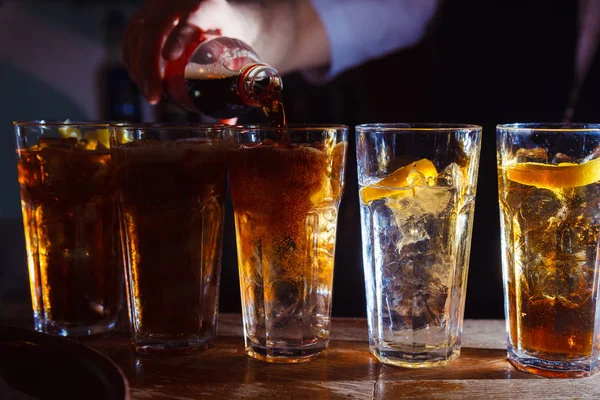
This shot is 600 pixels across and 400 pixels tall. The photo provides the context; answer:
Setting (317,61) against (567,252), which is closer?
(567,252)

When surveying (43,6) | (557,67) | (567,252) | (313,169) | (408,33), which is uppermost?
(43,6)

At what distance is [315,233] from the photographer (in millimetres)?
1028

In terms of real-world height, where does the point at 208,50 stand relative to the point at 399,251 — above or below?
above

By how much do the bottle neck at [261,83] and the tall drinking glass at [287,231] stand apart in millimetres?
112

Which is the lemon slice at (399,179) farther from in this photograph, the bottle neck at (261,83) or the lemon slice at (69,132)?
the lemon slice at (69,132)

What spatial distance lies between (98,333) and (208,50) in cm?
56

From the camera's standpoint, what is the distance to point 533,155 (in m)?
0.96

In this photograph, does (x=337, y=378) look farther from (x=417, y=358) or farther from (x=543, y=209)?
(x=543, y=209)

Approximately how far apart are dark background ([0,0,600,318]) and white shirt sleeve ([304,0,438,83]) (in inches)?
1.1

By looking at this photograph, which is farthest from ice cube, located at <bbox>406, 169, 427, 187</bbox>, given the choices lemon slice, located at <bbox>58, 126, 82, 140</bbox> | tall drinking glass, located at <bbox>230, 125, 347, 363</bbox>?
lemon slice, located at <bbox>58, 126, 82, 140</bbox>

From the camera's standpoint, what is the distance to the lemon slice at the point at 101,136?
1.14 meters

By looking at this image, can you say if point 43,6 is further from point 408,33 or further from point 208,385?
point 208,385

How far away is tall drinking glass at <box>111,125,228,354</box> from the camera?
1029mm

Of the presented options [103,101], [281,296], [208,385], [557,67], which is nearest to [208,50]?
[281,296]
